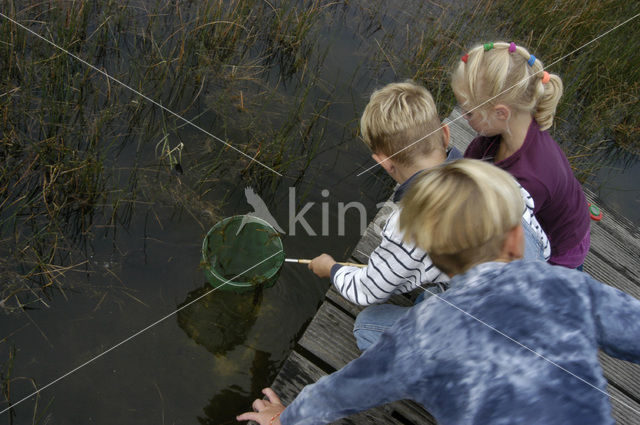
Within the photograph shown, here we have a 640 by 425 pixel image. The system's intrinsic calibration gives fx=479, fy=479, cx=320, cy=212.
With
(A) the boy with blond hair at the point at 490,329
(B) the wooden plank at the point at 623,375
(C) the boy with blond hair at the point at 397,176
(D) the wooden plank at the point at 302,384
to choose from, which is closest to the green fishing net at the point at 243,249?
(D) the wooden plank at the point at 302,384

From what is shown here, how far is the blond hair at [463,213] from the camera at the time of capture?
1047 millimetres

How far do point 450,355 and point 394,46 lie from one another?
403 centimetres

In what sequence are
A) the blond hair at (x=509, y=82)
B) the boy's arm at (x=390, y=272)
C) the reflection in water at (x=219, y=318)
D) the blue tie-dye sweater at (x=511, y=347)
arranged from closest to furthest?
1. the blue tie-dye sweater at (x=511, y=347)
2. the boy's arm at (x=390, y=272)
3. the blond hair at (x=509, y=82)
4. the reflection in water at (x=219, y=318)

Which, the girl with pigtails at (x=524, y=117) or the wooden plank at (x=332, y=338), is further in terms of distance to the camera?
the wooden plank at (x=332, y=338)

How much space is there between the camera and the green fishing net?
267 cm

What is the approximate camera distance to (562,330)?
95cm

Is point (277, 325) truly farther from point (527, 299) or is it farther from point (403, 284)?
point (527, 299)

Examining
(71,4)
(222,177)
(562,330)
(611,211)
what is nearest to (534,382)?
(562,330)

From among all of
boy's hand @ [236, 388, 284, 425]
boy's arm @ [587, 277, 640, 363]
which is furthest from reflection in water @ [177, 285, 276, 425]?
boy's arm @ [587, 277, 640, 363]

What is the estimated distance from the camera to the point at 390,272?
1613 millimetres

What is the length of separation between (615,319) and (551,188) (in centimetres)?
97

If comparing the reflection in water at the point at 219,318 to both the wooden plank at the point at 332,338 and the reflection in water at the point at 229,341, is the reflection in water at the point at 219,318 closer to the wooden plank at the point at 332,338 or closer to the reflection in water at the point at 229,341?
the reflection in water at the point at 229,341

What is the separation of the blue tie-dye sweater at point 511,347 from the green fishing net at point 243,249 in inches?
63.6

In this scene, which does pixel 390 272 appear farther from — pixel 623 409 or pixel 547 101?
pixel 623 409
